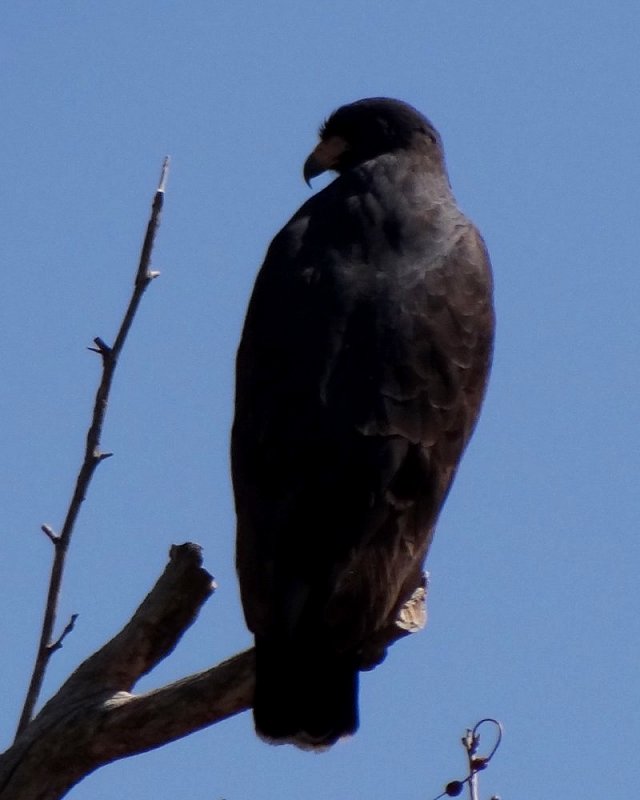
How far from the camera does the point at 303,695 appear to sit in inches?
183

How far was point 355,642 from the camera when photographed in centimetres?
468

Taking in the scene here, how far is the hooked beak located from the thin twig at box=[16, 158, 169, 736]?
2.89 m

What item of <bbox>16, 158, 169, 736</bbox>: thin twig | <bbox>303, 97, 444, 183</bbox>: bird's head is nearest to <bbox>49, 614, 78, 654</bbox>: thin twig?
<bbox>16, 158, 169, 736</bbox>: thin twig

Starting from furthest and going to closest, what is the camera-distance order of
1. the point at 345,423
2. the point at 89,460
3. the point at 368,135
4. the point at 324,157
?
the point at 324,157
the point at 368,135
the point at 345,423
the point at 89,460

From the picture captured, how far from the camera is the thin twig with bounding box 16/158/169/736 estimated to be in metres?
3.85

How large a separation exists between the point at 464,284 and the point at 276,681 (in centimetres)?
169

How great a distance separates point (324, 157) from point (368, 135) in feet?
0.86

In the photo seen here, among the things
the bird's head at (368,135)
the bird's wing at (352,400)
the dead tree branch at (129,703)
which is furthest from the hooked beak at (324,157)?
the dead tree branch at (129,703)

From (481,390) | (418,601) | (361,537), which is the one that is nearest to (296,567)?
(361,537)

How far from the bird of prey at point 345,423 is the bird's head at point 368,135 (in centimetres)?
66

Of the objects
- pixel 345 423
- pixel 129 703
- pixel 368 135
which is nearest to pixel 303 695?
pixel 129 703

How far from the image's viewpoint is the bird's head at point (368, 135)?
6.82m

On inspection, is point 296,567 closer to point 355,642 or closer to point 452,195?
point 355,642

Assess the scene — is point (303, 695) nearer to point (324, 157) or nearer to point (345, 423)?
point (345, 423)
